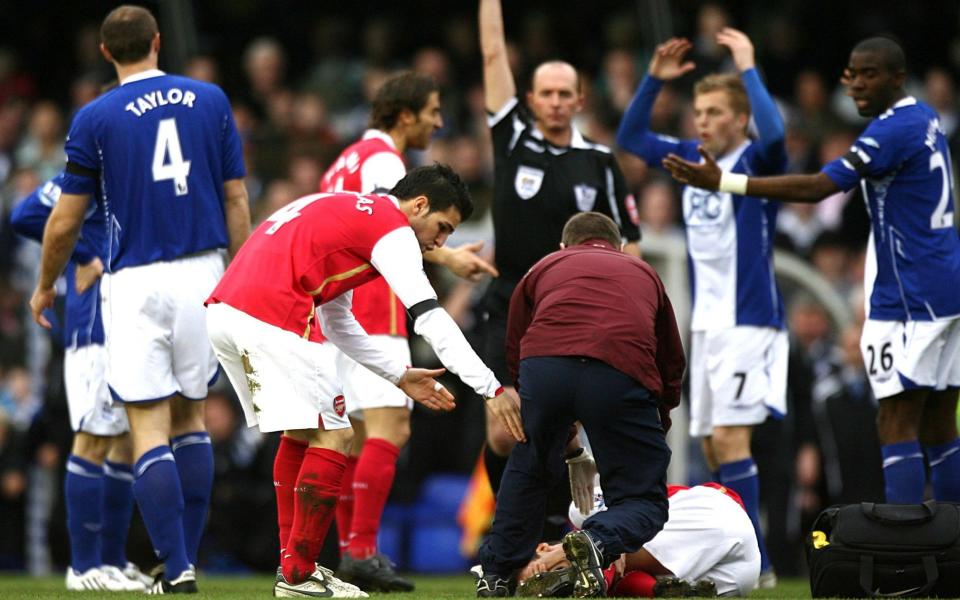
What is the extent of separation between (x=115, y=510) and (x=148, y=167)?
2.17 m


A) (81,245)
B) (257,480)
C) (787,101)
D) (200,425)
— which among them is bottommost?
(257,480)

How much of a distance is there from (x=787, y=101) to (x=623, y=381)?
9608 mm

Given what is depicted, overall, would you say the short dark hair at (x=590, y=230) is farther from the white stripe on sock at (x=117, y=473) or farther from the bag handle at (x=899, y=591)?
the white stripe on sock at (x=117, y=473)

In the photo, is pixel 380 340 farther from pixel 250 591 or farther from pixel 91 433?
pixel 91 433

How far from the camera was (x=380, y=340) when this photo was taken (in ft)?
29.3

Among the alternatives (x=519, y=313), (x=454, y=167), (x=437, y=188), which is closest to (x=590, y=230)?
(x=519, y=313)

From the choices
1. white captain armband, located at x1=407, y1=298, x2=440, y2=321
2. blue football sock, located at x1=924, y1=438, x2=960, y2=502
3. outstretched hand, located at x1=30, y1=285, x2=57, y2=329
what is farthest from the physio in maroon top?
outstretched hand, located at x1=30, y1=285, x2=57, y2=329

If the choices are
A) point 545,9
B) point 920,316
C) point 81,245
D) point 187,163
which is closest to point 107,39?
point 187,163

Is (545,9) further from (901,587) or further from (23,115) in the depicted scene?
(901,587)

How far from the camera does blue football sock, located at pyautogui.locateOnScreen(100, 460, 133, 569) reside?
903cm

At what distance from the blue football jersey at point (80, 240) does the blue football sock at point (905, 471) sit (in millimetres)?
4465

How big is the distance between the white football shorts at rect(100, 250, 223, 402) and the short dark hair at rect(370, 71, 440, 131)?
167 cm

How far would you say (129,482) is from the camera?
358 inches

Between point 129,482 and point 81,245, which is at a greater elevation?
point 81,245
